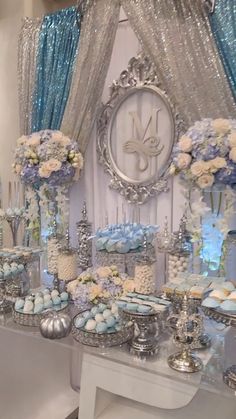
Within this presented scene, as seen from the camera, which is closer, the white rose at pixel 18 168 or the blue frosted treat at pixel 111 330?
the blue frosted treat at pixel 111 330

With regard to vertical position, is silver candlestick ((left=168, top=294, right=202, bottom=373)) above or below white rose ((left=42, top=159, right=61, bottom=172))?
below

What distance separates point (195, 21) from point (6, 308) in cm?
155

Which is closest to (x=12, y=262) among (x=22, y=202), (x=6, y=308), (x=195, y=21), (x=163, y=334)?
(x=6, y=308)

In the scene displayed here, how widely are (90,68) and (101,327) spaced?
4.27 ft

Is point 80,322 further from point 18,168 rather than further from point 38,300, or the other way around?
point 18,168

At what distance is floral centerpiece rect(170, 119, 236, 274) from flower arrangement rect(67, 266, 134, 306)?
367 mm

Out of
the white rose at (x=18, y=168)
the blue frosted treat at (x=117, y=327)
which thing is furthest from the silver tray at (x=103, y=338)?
the white rose at (x=18, y=168)

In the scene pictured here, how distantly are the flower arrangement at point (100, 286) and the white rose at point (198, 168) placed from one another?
535 millimetres

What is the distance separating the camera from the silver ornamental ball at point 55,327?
1489 mm

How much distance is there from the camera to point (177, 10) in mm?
1694

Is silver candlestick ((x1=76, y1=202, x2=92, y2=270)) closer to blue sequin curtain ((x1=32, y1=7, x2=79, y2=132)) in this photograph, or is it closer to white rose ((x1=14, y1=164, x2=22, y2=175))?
white rose ((x1=14, y1=164, x2=22, y2=175))

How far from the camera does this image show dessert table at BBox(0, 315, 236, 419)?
1.23 meters

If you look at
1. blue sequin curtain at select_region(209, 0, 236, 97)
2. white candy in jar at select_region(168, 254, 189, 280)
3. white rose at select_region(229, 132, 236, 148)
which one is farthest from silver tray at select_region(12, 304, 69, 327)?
blue sequin curtain at select_region(209, 0, 236, 97)

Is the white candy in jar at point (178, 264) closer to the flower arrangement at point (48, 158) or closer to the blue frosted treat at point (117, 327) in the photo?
the blue frosted treat at point (117, 327)
